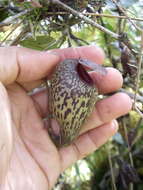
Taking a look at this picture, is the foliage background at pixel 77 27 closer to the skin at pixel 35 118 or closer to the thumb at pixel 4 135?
the skin at pixel 35 118

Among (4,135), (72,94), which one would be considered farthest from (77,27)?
(4,135)

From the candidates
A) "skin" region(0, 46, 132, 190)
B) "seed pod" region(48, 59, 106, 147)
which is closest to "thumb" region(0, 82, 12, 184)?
"skin" region(0, 46, 132, 190)

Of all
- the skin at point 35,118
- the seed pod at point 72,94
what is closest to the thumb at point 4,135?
the skin at point 35,118

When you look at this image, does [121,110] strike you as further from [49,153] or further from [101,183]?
[101,183]

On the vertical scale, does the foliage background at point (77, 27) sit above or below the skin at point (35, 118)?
above

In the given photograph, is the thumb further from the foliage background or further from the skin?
the foliage background

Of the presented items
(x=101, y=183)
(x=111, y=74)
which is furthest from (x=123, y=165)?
(x=101, y=183)

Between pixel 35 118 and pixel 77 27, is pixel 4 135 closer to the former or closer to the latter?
pixel 35 118
